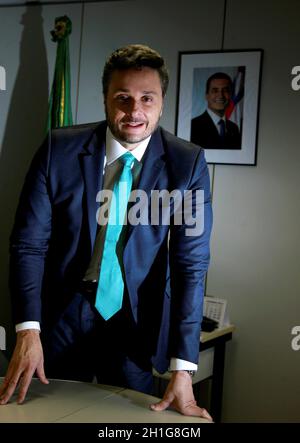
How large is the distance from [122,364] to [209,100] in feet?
6.72

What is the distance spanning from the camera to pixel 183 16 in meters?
3.47

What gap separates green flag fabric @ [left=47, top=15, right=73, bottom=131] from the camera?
3.46 metres

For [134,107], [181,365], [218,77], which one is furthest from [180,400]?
[218,77]

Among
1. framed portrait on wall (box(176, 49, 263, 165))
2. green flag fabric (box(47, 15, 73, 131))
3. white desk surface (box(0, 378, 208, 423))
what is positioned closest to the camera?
white desk surface (box(0, 378, 208, 423))

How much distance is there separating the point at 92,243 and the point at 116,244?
8cm

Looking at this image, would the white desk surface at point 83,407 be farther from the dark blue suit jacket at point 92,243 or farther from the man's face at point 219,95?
the man's face at point 219,95

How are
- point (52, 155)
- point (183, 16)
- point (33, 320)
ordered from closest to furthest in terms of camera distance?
1. point (33, 320)
2. point (52, 155)
3. point (183, 16)

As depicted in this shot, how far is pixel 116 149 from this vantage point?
178 centimetres

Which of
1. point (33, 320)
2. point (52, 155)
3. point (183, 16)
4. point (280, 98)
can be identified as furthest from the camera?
point (183, 16)

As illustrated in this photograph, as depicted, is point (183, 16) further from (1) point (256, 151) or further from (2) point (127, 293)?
(2) point (127, 293)

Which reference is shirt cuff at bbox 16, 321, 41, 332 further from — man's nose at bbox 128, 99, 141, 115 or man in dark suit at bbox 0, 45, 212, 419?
man's nose at bbox 128, 99, 141, 115

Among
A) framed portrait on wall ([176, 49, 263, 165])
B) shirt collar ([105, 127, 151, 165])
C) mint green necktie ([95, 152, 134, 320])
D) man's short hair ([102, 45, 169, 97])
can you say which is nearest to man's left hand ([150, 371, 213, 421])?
mint green necktie ([95, 152, 134, 320])

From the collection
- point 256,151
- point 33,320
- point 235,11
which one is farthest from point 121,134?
point 235,11

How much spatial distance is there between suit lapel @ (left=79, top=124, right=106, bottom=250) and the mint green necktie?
6 cm
